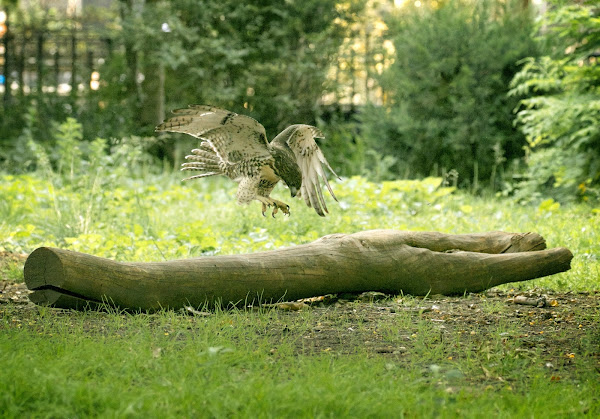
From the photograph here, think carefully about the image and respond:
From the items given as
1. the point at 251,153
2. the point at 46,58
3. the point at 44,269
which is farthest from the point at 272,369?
the point at 46,58

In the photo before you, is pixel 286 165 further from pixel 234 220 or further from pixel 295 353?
pixel 234 220

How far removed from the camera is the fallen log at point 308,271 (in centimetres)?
402

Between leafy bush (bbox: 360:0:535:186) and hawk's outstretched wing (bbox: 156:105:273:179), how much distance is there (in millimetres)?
6235

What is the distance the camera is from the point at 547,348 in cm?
376

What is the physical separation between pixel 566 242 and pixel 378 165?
14.5ft

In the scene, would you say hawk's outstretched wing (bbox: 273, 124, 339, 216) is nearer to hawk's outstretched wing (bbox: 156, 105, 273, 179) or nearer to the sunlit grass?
hawk's outstretched wing (bbox: 156, 105, 273, 179)

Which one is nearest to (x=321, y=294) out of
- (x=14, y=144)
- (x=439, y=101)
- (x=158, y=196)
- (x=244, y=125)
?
(x=244, y=125)

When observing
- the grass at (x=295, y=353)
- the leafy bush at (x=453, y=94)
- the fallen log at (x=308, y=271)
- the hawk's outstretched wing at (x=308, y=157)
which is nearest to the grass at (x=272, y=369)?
the grass at (x=295, y=353)

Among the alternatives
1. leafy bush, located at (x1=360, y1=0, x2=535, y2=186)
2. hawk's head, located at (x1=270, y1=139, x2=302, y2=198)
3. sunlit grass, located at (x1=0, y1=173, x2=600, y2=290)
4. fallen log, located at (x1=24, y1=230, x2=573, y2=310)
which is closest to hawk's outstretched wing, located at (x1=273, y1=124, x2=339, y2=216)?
hawk's head, located at (x1=270, y1=139, x2=302, y2=198)

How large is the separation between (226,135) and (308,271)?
109 cm

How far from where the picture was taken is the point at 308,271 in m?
4.55

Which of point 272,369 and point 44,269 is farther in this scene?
point 44,269

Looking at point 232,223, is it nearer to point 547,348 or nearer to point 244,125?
point 244,125

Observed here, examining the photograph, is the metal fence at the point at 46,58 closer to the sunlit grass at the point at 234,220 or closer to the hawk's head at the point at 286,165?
the sunlit grass at the point at 234,220
